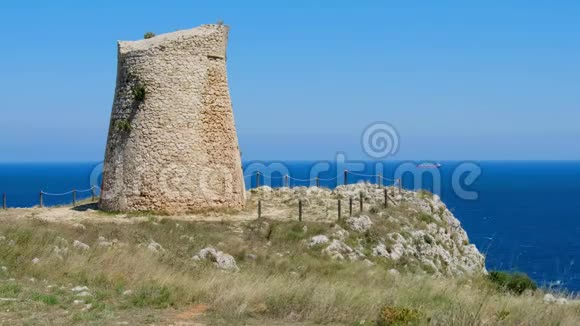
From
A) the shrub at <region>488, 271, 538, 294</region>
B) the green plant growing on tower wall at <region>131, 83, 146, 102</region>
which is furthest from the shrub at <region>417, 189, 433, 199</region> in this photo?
the green plant growing on tower wall at <region>131, 83, 146, 102</region>

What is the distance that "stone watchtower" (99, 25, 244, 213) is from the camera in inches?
921

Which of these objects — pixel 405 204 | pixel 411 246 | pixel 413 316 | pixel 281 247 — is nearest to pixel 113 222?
pixel 281 247

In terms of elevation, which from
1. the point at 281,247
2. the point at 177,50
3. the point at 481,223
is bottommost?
the point at 481,223

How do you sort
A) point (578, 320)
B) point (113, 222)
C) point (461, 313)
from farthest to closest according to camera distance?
point (113, 222), point (578, 320), point (461, 313)

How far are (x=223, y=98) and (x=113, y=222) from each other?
6676 mm

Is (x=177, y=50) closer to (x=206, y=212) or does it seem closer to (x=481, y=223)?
(x=206, y=212)

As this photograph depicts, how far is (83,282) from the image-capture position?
34.1 ft

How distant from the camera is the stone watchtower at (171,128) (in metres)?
23.4

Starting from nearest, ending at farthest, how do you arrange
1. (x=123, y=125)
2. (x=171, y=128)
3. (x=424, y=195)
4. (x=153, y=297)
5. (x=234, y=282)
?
(x=153, y=297) → (x=234, y=282) → (x=171, y=128) → (x=123, y=125) → (x=424, y=195)

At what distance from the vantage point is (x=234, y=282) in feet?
33.6

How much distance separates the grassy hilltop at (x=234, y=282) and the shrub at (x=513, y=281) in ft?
0.22

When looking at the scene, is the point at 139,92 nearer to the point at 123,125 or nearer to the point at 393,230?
the point at 123,125

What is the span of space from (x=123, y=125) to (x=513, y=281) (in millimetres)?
15097

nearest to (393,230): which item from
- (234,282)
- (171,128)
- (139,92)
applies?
(171,128)
